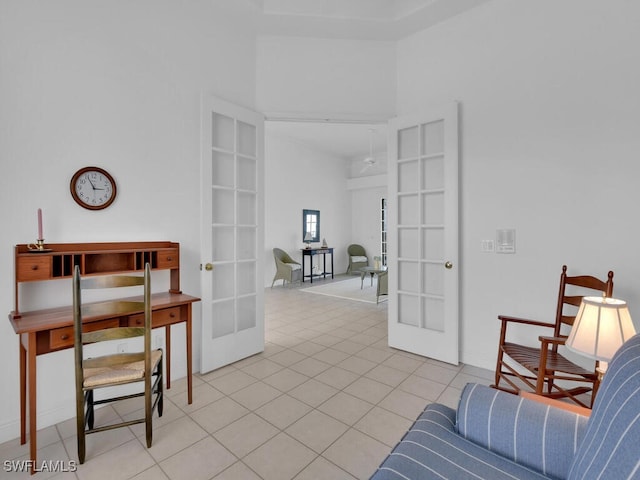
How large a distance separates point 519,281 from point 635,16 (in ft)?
6.78

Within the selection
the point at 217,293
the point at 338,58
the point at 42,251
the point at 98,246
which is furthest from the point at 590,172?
the point at 42,251

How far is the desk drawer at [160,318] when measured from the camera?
2.17m

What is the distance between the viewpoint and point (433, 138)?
10.3 ft

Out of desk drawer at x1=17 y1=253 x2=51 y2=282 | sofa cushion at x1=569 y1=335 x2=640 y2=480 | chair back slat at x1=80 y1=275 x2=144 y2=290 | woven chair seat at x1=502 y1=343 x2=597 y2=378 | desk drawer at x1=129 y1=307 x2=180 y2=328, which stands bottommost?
woven chair seat at x1=502 y1=343 x2=597 y2=378

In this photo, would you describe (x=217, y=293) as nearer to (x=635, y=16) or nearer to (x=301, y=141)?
(x=635, y=16)

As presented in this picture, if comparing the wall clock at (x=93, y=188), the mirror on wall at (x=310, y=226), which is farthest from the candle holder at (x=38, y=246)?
the mirror on wall at (x=310, y=226)

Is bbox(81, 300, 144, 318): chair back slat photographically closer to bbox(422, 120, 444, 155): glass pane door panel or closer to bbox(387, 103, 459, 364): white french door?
bbox(387, 103, 459, 364): white french door

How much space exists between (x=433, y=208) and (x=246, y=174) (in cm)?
192

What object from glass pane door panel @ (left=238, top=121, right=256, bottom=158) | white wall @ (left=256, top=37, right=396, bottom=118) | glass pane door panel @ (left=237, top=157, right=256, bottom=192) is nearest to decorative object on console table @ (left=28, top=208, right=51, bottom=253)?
glass pane door panel @ (left=237, top=157, right=256, bottom=192)

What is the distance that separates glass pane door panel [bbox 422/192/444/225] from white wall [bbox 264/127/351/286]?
4302 millimetres

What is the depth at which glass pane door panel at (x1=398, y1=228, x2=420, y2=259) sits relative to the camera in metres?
3.26

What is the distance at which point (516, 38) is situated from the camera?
8.82 ft

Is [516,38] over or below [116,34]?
over

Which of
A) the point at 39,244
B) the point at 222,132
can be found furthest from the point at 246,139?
the point at 39,244
